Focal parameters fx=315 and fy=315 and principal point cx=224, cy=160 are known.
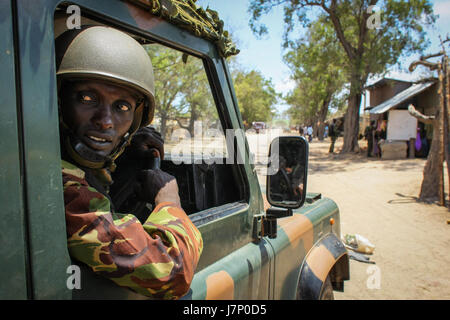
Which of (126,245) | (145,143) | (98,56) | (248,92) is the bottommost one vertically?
(126,245)

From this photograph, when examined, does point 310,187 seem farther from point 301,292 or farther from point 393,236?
point 301,292

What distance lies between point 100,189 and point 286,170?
0.87 metres

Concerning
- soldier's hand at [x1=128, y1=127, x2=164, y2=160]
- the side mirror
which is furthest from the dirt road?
soldier's hand at [x1=128, y1=127, x2=164, y2=160]

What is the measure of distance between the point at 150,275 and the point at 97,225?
0.20m

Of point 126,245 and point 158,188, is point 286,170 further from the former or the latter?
point 126,245

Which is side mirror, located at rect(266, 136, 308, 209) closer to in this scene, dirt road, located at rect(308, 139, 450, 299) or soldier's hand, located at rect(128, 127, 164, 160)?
soldier's hand, located at rect(128, 127, 164, 160)

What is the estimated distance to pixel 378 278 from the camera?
3.57 metres

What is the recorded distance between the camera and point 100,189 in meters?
1.05

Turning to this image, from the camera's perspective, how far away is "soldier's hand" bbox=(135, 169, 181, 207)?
43.3 inches

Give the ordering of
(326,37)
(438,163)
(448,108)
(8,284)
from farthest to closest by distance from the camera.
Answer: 1. (326,37)
2. (438,163)
3. (448,108)
4. (8,284)

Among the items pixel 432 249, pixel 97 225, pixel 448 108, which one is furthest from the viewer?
pixel 448 108

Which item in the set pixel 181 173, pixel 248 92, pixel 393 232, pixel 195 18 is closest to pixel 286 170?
pixel 181 173

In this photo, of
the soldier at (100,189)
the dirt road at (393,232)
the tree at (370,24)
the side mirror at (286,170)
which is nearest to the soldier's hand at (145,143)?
the soldier at (100,189)
